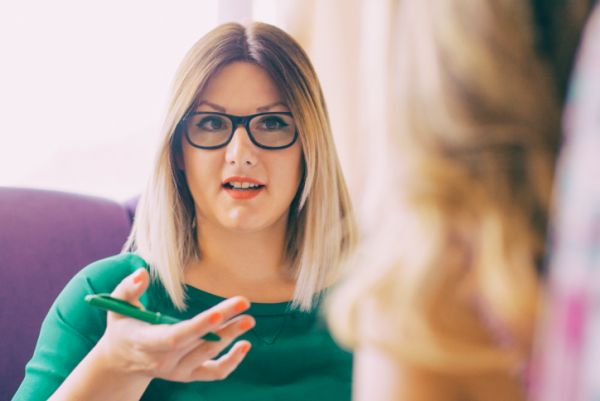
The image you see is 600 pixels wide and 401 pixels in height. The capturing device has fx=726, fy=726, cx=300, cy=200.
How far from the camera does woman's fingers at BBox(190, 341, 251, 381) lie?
2.97 ft

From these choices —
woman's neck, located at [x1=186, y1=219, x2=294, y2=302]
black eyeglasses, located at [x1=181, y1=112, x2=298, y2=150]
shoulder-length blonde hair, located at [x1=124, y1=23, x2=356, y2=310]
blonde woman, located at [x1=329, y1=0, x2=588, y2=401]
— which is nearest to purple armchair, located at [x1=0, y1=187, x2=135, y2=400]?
shoulder-length blonde hair, located at [x1=124, y1=23, x2=356, y2=310]

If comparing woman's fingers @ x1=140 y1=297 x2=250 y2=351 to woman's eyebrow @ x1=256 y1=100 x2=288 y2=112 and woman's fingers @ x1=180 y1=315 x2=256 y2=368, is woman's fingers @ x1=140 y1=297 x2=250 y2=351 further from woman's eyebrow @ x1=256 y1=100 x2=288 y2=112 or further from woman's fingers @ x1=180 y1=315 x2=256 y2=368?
woman's eyebrow @ x1=256 y1=100 x2=288 y2=112

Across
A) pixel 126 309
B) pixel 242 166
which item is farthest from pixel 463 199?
pixel 242 166

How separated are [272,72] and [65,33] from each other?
0.89 meters

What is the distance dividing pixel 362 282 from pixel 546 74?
0.62ft

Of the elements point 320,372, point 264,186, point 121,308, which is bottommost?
point 320,372

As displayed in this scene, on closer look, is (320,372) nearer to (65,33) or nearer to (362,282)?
(362,282)

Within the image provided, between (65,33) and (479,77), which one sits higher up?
(65,33)

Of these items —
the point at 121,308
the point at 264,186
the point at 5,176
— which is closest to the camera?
the point at 121,308

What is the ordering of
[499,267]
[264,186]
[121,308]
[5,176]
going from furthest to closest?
[5,176]
[264,186]
[121,308]
[499,267]

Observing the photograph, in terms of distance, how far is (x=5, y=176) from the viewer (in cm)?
182

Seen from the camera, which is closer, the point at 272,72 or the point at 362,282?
the point at 362,282

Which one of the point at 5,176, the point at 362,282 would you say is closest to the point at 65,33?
the point at 5,176

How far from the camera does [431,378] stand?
48 cm
